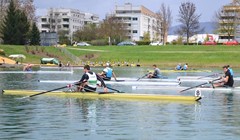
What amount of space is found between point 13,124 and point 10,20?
249ft

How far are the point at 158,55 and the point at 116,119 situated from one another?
2971 inches

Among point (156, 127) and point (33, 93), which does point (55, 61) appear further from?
point (156, 127)

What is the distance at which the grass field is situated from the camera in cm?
8844

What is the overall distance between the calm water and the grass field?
200ft

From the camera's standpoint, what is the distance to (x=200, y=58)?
297ft

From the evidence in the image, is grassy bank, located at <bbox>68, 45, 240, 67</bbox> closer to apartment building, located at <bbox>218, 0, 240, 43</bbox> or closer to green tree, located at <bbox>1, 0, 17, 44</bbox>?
green tree, located at <bbox>1, 0, 17, 44</bbox>

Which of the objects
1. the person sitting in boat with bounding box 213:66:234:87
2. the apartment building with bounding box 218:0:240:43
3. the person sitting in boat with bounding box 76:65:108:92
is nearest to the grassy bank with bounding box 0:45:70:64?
the apartment building with bounding box 218:0:240:43

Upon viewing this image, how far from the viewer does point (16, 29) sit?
310 feet

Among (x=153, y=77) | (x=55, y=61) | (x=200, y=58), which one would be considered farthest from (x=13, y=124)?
(x=200, y=58)

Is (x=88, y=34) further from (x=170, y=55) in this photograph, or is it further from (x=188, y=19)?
(x=170, y=55)

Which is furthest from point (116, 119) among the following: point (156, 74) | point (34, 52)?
point (34, 52)

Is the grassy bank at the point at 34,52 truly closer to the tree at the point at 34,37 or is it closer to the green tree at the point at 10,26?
the green tree at the point at 10,26

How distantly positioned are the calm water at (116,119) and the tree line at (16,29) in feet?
220

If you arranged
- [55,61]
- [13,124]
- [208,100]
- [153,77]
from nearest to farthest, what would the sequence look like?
[13,124]
[208,100]
[153,77]
[55,61]
